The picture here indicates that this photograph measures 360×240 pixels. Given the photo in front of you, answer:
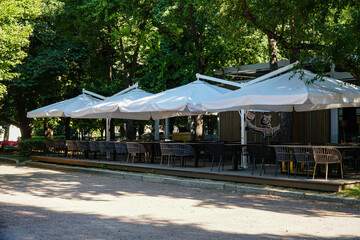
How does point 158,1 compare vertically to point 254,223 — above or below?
above

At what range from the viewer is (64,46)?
83.6ft

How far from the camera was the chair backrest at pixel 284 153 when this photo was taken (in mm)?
10969

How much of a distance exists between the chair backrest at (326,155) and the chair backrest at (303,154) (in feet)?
0.70

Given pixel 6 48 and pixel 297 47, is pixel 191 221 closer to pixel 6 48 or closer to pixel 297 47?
pixel 297 47

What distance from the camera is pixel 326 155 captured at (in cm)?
1027

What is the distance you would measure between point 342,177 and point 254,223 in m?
4.87

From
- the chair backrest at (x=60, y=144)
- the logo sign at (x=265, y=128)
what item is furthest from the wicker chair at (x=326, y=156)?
the chair backrest at (x=60, y=144)

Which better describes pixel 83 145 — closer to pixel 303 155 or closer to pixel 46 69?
pixel 46 69

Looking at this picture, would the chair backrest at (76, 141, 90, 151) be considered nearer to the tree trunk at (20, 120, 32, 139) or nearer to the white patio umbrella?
the white patio umbrella

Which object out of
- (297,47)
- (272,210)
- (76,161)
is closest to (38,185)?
(76,161)

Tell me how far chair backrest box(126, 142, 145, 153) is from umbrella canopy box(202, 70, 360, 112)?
448 centimetres

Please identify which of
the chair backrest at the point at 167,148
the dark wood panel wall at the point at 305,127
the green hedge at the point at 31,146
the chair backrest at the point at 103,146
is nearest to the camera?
the chair backrest at the point at 167,148

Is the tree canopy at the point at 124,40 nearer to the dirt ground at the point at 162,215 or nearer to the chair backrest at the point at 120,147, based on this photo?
the dirt ground at the point at 162,215

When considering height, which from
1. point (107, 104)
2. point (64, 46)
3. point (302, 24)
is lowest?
point (107, 104)
